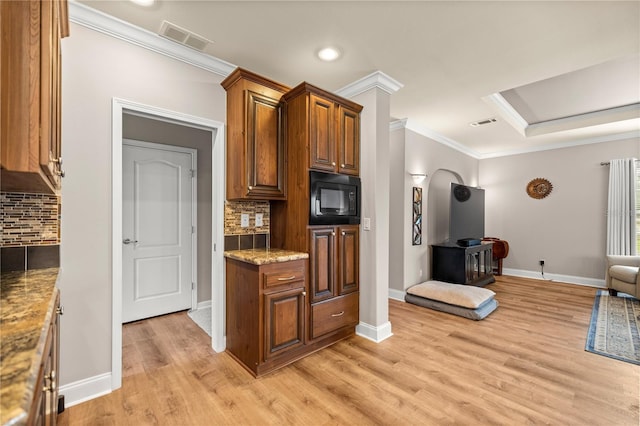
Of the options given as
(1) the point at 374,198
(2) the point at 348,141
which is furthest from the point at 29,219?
(1) the point at 374,198

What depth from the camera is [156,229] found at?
3590 mm

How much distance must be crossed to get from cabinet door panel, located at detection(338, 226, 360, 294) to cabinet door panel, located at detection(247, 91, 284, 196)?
0.76 meters

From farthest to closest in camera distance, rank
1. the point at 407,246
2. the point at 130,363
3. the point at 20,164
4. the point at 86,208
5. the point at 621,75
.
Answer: the point at 407,246 < the point at 621,75 < the point at 130,363 < the point at 86,208 < the point at 20,164

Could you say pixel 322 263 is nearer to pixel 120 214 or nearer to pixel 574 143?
pixel 120 214

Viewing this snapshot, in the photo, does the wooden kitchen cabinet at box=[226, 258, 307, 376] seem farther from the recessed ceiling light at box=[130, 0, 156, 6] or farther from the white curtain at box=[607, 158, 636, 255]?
the white curtain at box=[607, 158, 636, 255]

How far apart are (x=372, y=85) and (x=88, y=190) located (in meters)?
2.59

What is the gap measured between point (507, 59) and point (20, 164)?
11.1 feet

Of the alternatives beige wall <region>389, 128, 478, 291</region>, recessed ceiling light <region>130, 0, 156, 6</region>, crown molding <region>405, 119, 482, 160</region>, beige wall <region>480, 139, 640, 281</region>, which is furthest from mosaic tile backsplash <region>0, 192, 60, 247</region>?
beige wall <region>480, 139, 640, 281</region>

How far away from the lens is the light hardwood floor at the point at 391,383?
Result: 185 cm

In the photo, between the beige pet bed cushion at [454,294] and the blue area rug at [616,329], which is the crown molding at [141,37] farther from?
the blue area rug at [616,329]

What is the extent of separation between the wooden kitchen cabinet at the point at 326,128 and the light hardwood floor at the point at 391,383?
5.81ft

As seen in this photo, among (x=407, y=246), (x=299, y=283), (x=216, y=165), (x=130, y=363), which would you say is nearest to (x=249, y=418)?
(x=299, y=283)

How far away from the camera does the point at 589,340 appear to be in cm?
294

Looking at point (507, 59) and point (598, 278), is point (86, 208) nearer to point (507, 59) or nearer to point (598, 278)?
point (507, 59)
